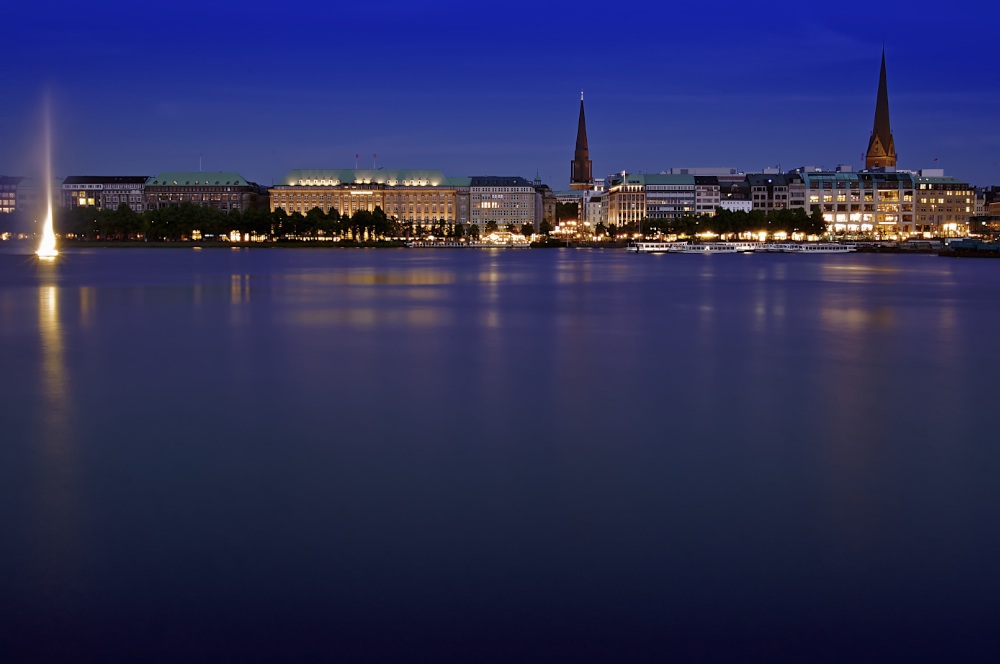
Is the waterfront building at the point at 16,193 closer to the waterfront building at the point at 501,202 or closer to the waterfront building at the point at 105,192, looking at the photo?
the waterfront building at the point at 105,192

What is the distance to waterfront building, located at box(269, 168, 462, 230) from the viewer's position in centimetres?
A: 13925

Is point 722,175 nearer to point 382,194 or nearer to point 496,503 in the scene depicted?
point 382,194

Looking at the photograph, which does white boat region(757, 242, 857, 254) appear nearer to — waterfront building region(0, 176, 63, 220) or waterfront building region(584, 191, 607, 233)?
waterfront building region(584, 191, 607, 233)

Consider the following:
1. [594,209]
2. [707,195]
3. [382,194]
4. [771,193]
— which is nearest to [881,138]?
[771,193]

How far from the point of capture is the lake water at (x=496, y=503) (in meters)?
4.77

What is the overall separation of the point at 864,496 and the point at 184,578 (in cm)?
460

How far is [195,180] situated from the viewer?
140m

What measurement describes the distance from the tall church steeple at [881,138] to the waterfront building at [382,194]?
5630cm

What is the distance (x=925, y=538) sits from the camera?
238 inches

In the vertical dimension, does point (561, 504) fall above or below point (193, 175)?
below

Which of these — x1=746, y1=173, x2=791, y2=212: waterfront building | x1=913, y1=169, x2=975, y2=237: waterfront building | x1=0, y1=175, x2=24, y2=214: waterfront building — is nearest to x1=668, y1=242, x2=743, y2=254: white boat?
x1=746, y1=173, x2=791, y2=212: waterfront building

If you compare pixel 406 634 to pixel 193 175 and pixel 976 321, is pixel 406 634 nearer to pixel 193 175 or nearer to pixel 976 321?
pixel 976 321

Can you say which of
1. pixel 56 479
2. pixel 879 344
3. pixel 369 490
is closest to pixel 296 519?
pixel 369 490

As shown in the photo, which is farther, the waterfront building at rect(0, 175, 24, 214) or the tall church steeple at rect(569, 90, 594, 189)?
the tall church steeple at rect(569, 90, 594, 189)
